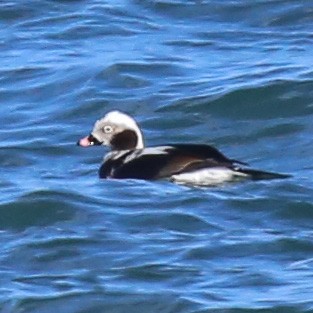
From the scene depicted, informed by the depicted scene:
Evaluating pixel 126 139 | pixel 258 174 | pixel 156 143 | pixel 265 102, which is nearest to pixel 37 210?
pixel 258 174

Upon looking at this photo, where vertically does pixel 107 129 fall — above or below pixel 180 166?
above

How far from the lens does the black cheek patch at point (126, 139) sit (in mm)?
14617

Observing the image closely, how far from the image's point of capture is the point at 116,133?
14680 mm

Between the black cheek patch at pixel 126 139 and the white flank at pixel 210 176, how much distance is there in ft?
3.27

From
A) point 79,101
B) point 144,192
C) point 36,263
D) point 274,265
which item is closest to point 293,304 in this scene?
point 274,265

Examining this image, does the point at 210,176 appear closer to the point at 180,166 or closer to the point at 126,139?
the point at 180,166

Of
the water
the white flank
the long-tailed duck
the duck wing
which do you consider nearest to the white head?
the long-tailed duck

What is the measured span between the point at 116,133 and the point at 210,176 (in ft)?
4.31

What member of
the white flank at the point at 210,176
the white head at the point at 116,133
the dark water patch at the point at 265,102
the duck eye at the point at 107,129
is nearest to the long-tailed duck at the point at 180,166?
the white flank at the point at 210,176

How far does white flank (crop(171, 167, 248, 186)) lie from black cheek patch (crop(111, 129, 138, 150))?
3.27 feet

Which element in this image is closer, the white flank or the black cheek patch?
the white flank

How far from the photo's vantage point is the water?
11.3 meters

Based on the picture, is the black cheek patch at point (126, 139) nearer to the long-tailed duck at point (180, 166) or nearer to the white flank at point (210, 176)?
the long-tailed duck at point (180, 166)

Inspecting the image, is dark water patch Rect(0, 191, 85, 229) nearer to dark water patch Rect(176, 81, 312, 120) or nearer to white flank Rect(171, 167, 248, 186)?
white flank Rect(171, 167, 248, 186)
